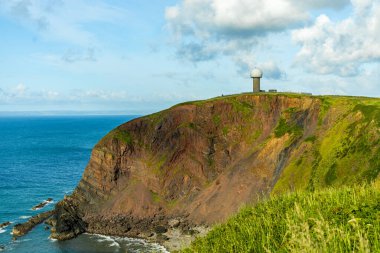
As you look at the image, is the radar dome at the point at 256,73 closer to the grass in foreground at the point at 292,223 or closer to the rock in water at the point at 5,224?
the rock in water at the point at 5,224

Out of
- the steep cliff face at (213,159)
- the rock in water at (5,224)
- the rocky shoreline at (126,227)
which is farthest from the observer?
the rock in water at (5,224)

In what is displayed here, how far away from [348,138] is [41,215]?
75558 mm

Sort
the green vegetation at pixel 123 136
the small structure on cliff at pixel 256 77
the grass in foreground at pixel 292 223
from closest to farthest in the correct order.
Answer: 1. the grass in foreground at pixel 292 223
2. the green vegetation at pixel 123 136
3. the small structure on cliff at pixel 256 77

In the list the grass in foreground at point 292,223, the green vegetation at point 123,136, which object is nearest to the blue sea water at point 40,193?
the green vegetation at point 123,136

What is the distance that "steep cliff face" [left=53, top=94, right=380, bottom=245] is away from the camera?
7581cm

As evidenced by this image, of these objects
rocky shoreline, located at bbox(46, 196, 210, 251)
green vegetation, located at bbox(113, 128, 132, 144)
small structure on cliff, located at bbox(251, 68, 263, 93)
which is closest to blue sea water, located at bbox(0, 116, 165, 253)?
rocky shoreline, located at bbox(46, 196, 210, 251)

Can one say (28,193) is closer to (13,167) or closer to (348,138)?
(13,167)

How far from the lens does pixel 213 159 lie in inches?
3839

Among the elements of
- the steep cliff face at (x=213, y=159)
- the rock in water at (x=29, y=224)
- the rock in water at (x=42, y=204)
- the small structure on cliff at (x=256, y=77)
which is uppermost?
the small structure on cliff at (x=256, y=77)

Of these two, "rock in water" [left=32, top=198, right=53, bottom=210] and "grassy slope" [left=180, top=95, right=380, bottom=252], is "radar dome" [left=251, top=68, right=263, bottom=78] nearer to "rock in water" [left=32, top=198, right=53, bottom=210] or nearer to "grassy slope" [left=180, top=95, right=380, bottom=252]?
"grassy slope" [left=180, top=95, right=380, bottom=252]

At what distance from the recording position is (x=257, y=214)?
2436 cm

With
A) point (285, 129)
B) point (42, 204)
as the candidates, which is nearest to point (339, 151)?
point (285, 129)

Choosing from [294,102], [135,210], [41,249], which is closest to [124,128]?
[135,210]

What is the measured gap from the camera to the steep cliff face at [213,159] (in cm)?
7581
